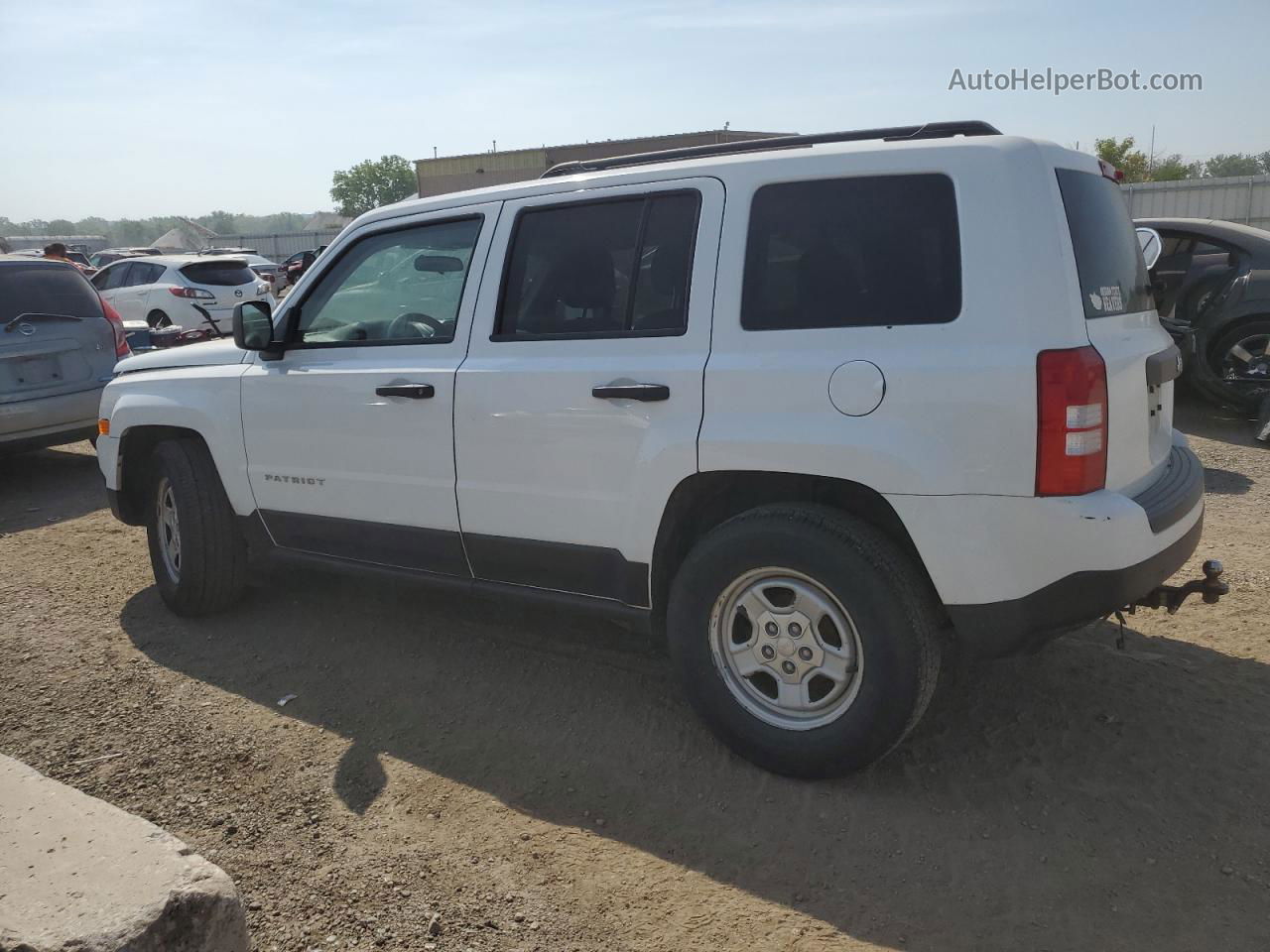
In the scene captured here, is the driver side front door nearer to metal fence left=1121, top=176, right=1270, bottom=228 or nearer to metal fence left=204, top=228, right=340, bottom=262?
metal fence left=1121, top=176, right=1270, bottom=228

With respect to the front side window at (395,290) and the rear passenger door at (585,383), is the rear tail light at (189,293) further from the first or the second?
the rear passenger door at (585,383)

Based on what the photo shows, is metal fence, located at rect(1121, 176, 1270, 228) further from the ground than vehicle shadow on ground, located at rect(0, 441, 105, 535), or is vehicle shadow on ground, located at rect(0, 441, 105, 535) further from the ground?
metal fence, located at rect(1121, 176, 1270, 228)

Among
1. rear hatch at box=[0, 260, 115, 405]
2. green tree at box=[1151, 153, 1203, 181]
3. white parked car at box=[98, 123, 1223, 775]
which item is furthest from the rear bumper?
green tree at box=[1151, 153, 1203, 181]

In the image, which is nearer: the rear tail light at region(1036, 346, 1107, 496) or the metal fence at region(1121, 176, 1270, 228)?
the rear tail light at region(1036, 346, 1107, 496)

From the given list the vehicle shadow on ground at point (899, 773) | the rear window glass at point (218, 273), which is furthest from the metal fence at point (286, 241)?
the vehicle shadow on ground at point (899, 773)

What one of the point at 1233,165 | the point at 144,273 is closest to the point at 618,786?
the point at 144,273

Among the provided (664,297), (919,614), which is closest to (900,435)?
(919,614)

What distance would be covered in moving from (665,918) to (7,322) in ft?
24.5

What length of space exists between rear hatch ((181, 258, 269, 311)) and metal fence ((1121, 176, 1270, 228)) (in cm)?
1609

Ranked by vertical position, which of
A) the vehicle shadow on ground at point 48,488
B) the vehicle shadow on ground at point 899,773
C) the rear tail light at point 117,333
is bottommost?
the vehicle shadow on ground at point 899,773

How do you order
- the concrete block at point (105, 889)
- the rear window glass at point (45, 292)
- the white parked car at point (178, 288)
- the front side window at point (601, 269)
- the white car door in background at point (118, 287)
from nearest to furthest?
the concrete block at point (105, 889)
the front side window at point (601, 269)
the rear window glass at point (45, 292)
the white parked car at point (178, 288)
the white car door in background at point (118, 287)

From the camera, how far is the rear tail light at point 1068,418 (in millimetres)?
2791

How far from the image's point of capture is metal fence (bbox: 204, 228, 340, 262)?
4362cm

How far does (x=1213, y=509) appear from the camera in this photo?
20.5ft
